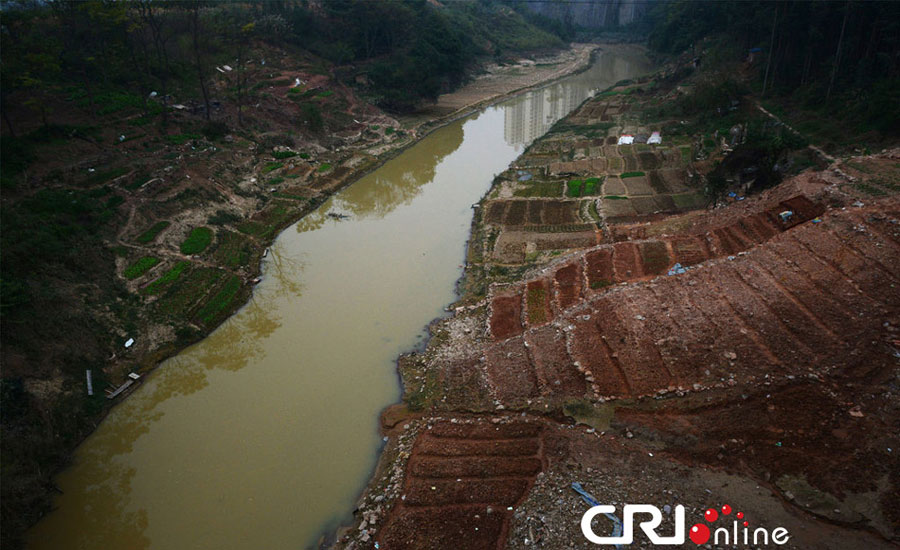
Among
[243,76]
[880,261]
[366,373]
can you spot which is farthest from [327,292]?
[243,76]

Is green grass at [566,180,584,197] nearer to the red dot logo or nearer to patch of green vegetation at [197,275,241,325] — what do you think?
patch of green vegetation at [197,275,241,325]

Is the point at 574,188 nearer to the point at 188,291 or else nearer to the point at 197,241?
the point at 197,241

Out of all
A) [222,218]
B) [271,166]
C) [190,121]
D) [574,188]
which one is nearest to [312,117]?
[271,166]

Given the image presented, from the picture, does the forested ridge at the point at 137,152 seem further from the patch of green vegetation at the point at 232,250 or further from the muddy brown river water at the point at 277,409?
the muddy brown river water at the point at 277,409

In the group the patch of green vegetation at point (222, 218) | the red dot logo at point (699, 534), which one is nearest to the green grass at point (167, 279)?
the patch of green vegetation at point (222, 218)

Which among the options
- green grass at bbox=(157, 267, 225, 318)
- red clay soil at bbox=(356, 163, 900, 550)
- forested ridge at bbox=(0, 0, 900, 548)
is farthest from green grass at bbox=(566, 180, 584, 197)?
green grass at bbox=(157, 267, 225, 318)

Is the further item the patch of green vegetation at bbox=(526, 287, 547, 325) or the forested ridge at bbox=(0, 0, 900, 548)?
the patch of green vegetation at bbox=(526, 287, 547, 325)

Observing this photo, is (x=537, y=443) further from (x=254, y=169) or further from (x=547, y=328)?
(x=254, y=169)
